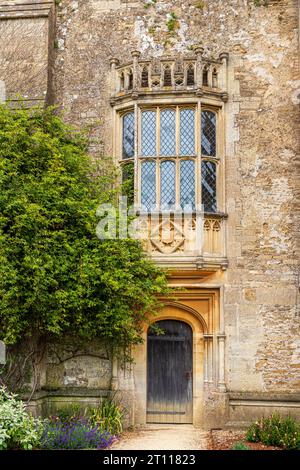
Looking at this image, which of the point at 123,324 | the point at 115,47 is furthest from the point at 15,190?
the point at 115,47

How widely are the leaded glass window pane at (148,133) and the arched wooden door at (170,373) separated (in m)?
3.36

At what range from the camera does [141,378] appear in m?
11.1

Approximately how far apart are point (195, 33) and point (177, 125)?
7.00 ft

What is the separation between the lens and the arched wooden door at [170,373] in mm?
11016

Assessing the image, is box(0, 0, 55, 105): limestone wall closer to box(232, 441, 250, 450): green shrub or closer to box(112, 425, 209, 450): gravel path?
box(112, 425, 209, 450): gravel path

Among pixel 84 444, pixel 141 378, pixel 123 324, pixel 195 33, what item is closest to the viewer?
pixel 84 444

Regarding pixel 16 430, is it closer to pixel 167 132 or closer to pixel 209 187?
pixel 209 187

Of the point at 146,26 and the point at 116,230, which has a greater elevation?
the point at 146,26

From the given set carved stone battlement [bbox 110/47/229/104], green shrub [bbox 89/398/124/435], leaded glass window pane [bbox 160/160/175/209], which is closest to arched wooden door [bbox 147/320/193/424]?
green shrub [bbox 89/398/124/435]

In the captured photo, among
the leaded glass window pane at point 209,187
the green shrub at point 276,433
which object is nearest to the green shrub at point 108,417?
the green shrub at point 276,433

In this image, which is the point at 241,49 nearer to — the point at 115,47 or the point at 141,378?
the point at 115,47

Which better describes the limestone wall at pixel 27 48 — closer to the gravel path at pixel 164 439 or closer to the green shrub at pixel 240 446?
the gravel path at pixel 164 439

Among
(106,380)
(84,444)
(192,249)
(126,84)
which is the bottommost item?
(84,444)

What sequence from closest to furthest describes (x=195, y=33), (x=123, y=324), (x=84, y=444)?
(x=84, y=444) < (x=123, y=324) < (x=195, y=33)
